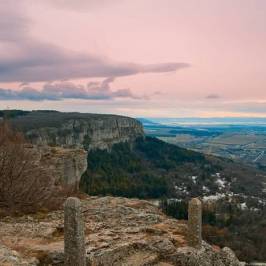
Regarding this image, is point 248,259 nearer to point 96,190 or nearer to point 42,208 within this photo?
point 96,190

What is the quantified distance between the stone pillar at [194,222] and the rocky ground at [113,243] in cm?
41

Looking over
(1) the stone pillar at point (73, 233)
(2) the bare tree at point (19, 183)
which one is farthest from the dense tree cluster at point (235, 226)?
(1) the stone pillar at point (73, 233)

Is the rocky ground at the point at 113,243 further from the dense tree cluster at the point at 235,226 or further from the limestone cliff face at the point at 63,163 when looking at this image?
the dense tree cluster at the point at 235,226

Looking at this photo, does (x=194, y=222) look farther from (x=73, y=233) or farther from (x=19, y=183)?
(x=19, y=183)

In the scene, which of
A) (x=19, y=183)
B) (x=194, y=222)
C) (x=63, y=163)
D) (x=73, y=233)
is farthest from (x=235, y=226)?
(x=73, y=233)

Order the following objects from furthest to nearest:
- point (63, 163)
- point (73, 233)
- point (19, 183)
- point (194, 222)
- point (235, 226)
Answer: point (235, 226)
point (63, 163)
point (19, 183)
point (194, 222)
point (73, 233)

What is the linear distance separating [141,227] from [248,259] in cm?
6973

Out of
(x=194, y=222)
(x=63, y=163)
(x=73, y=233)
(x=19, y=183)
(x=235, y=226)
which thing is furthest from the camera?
(x=235, y=226)

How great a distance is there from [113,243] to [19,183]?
1138 centimetres

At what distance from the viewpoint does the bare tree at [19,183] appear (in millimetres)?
30734

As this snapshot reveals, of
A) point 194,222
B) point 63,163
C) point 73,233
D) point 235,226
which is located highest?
point 73,233

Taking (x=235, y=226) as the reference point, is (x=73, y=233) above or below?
above

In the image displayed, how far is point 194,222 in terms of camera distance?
2259cm

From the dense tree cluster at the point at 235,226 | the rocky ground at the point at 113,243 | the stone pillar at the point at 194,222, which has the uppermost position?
the stone pillar at the point at 194,222
